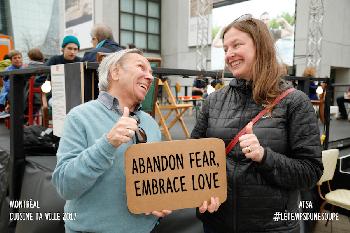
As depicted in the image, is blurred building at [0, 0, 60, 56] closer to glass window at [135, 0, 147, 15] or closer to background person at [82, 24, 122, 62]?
glass window at [135, 0, 147, 15]

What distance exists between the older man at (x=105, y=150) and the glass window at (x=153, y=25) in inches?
813

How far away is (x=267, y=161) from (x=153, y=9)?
70.4 ft

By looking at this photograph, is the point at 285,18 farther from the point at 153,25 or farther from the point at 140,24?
the point at 153,25

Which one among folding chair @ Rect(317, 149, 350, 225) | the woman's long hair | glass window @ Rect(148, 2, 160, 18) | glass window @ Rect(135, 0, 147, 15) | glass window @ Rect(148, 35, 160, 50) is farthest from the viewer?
glass window @ Rect(148, 35, 160, 50)

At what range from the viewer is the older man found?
1.13 meters

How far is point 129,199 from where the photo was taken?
119 centimetres

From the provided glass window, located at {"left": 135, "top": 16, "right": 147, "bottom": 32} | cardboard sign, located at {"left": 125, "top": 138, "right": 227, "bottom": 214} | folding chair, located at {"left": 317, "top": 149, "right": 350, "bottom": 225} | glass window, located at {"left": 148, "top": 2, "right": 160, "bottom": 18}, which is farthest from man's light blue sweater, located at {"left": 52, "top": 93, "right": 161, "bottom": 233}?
glass window, located at {"left": 148, "top": 2, "right": 160, "bottom": 18}

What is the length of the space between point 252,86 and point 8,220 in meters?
2.13

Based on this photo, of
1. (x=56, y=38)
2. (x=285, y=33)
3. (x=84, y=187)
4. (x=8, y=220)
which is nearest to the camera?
(x=84, y=187)

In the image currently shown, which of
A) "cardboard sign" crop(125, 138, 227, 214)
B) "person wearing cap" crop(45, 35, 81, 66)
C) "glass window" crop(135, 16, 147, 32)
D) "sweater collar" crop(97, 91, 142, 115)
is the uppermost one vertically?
"glass window" crop(135, 16, 147, 32)

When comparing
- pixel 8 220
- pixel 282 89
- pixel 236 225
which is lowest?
pixel 8 220

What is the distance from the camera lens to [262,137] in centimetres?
128

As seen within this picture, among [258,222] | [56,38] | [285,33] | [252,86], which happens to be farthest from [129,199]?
[56,38]

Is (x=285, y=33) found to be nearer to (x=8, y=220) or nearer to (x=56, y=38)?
(x=8, y=220)
